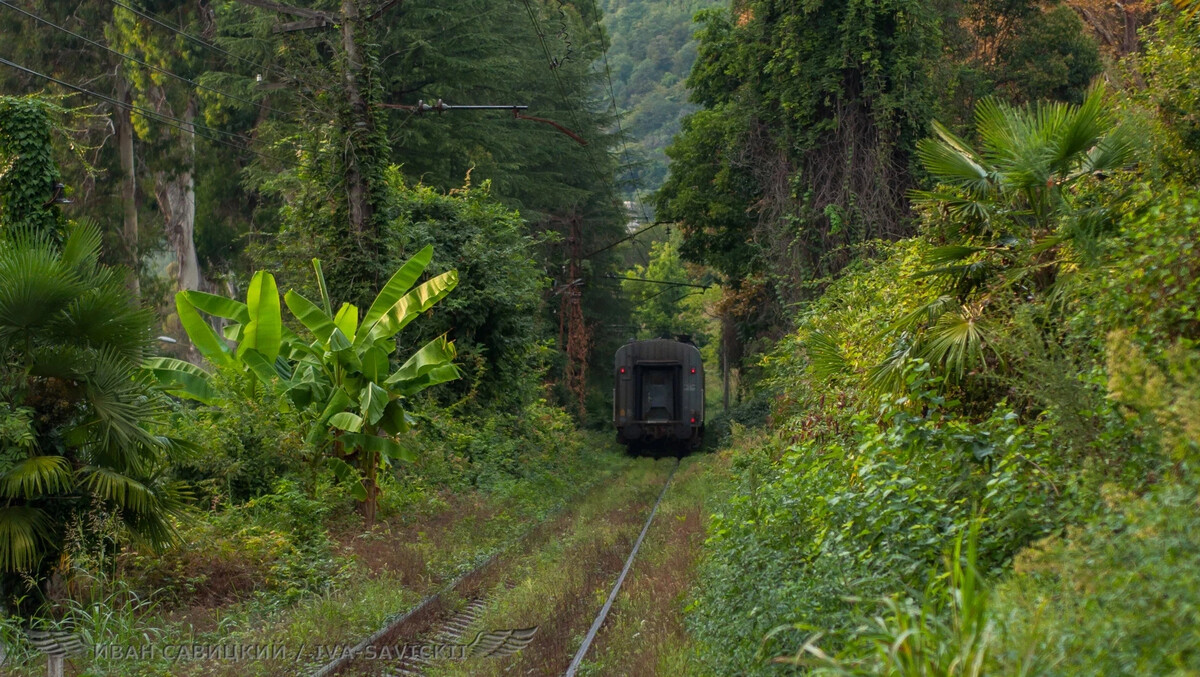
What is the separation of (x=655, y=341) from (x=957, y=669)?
24280mm

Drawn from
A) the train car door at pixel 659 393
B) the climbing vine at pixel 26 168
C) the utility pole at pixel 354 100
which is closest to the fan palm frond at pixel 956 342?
the climbing vine at pixel 26 168

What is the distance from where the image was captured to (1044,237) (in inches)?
293

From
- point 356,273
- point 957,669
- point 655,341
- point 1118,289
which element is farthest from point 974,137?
point 957,669

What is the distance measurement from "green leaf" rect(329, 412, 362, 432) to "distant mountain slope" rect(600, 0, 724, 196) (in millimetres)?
83760

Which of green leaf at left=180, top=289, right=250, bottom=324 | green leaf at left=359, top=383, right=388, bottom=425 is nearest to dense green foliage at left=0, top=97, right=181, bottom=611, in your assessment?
green leaf at left=359, top=383, right=388, bottom=425

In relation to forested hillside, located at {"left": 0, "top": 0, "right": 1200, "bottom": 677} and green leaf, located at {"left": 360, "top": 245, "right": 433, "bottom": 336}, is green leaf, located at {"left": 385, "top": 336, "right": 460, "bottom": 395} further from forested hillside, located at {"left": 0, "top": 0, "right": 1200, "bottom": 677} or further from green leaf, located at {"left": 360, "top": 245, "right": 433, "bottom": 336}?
green leaf, located at {"left": 360, "top": 245, "right": 433, "bottom": 336}

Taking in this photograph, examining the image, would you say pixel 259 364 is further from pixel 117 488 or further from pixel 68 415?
pixel 117 488

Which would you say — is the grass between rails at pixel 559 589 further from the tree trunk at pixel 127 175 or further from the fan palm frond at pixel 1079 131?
the tree trunk at pixel 127 175

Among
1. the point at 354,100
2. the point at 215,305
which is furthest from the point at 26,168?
the point at 354,100

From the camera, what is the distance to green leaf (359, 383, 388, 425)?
11.3m

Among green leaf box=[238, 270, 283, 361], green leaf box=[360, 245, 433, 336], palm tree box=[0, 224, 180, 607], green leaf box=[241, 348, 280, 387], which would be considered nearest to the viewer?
palm tree box=[0, 224, 180, 607]

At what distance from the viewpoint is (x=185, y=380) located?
11.8m

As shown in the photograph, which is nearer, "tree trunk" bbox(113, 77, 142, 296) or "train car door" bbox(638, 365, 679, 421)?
"tree trunk" bbox(113, 77, 142, 296)

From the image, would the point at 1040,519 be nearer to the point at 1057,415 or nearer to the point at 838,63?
the point at 1057,415
